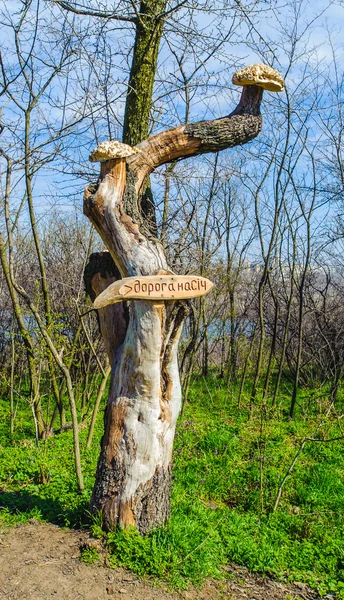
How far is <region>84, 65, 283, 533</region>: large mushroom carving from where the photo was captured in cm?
366

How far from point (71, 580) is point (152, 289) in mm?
1843

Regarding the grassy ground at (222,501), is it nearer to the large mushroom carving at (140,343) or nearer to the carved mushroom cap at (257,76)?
the large mushroom carving at (140,343)

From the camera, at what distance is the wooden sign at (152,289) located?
3.45 m

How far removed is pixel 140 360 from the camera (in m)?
3.63

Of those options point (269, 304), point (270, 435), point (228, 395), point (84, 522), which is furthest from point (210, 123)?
point (269, 304)

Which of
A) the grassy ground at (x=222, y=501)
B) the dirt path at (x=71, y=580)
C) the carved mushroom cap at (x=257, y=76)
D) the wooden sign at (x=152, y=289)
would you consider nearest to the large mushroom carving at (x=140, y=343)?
the carved mushroom cap at (x=257, y=76)

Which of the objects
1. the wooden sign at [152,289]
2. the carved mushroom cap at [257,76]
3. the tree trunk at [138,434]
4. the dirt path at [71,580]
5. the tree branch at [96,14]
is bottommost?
the dirt path at [71,580]

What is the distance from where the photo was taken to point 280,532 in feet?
14.5

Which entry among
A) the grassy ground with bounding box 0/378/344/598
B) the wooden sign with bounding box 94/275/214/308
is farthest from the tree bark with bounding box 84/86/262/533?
the grassy ground with bounding box 0/378/344/598

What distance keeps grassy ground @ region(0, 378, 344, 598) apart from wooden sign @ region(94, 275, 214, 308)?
A: 1576 millimetres

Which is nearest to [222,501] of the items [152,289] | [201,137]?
[152,289]

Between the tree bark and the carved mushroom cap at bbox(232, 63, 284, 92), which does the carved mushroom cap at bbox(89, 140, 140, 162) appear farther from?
the carved mushroom cap at bbox(232, 63, 284, 92)

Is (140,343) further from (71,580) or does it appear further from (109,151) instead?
(71,580)

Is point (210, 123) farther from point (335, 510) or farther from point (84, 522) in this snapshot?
point (335, 510)
